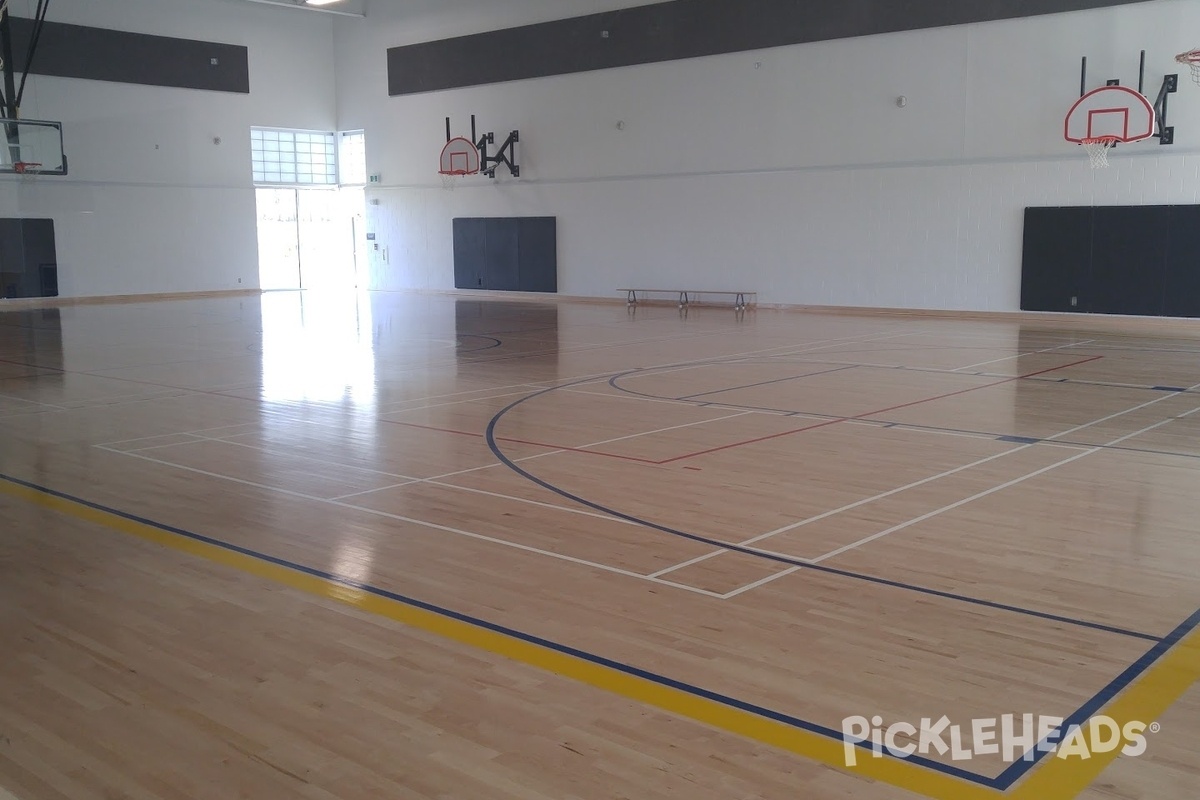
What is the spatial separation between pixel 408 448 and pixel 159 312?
17549mm

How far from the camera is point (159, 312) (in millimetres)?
23438

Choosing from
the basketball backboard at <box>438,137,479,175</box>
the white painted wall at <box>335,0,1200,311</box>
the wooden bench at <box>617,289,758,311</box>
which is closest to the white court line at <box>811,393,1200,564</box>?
the white painted wall at <box>335,0,1200,311</box>

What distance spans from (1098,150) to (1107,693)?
1675 centimetres

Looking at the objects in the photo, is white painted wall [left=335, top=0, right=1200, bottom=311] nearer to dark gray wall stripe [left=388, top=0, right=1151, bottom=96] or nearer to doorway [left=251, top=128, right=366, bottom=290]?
dark gray wall stripe [left=388, top=0, right=1151, bottom=96]

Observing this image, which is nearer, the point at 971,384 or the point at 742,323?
the point at 971,384

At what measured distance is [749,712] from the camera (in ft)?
11.9

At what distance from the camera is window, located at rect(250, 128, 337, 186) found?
30.8 metres

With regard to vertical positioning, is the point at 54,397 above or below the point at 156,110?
below

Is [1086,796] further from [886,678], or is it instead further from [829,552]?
[829,552]

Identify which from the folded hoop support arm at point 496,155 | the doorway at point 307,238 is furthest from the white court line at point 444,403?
the doorway at point 307,238

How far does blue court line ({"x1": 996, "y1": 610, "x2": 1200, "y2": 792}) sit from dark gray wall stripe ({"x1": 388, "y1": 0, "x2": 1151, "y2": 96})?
54.5ft

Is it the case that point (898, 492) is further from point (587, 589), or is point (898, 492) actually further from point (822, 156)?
point (822, 156)

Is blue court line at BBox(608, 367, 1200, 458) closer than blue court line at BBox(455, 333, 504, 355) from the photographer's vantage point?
Yes

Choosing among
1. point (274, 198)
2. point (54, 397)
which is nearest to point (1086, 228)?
point (54, 397)
